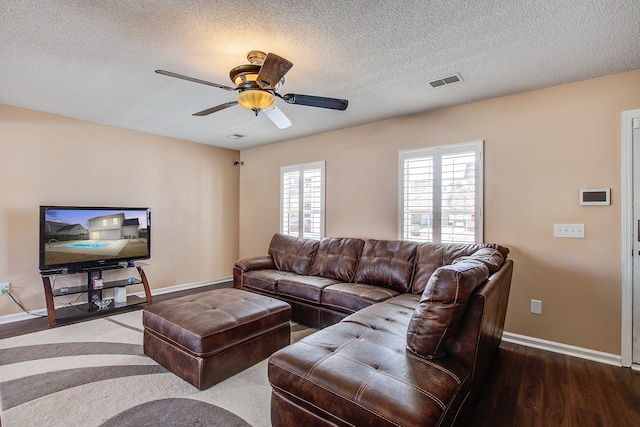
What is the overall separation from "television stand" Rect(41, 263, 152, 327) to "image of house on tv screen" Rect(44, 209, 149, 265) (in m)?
0.18

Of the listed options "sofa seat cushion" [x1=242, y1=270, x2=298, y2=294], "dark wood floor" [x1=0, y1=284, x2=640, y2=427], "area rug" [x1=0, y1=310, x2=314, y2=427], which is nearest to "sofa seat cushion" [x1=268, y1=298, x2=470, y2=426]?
"area rug" [x1=0, y1=310, x2=314, y2=427]

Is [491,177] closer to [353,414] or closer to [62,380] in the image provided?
[353,414]

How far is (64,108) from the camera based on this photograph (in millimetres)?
3564

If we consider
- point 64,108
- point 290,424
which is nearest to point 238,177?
point 64,108

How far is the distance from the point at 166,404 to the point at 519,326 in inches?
125

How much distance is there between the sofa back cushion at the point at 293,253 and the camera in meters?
4.09

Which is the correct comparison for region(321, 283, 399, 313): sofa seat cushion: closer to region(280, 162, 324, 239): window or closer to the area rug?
the area rug

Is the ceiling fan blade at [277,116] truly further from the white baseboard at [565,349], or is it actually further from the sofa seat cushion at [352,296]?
the white baseboard at [565,349]

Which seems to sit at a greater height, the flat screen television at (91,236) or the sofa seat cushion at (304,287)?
the flat screen television at (91,236)

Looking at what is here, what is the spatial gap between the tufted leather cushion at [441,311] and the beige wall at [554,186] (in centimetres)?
181

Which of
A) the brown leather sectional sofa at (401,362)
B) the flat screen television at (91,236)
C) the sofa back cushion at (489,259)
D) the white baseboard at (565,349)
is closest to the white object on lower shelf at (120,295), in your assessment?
the flat screen television at (91,236)

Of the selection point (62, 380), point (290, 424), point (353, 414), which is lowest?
point (62, 380)

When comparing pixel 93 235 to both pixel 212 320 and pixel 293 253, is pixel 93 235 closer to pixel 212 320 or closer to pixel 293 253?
pixel 293 253

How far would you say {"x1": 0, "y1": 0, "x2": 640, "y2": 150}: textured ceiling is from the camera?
1.82 meters
